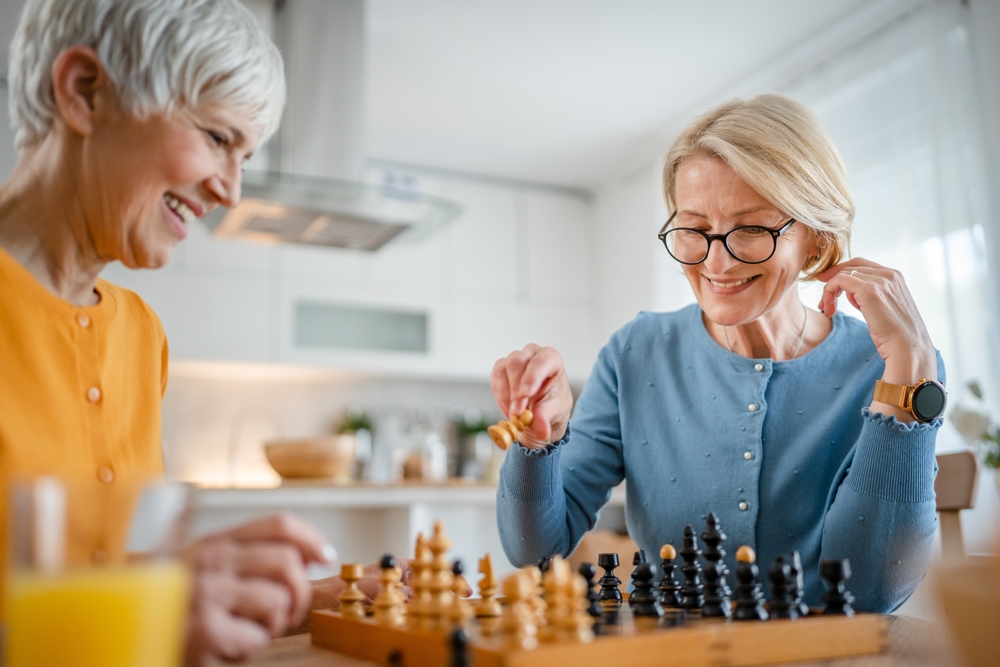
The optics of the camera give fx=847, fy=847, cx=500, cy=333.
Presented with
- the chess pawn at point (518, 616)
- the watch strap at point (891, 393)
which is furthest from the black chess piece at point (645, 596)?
the watch strap at point (891, 393)

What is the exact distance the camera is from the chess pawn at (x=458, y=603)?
2.52 feet

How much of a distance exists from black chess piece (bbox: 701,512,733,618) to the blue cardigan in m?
0.35

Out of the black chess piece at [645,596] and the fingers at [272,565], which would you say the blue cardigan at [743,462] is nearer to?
the black chess piece at [645,596]

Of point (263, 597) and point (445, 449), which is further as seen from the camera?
point (445, 449)

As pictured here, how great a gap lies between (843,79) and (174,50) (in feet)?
12.2

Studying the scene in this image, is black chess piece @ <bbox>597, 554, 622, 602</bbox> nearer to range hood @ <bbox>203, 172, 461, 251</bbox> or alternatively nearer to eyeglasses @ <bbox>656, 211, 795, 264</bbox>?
eyeglasses @ <bbox>656, 211, 795, 264</bbox>

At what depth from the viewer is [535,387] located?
1.14m

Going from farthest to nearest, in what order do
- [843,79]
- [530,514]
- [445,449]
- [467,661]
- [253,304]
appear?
[445,449] → [253,304] → [843,79] → [530,514] → [467,661]

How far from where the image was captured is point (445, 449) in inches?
206

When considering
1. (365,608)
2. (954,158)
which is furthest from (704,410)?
(954,158)

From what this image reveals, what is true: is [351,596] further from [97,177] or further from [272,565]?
[97,177]

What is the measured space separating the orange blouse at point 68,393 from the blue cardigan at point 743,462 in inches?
22.6

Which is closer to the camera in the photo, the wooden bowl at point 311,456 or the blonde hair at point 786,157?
the blonde hair at point 786,157

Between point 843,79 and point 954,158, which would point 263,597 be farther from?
point 843,79
